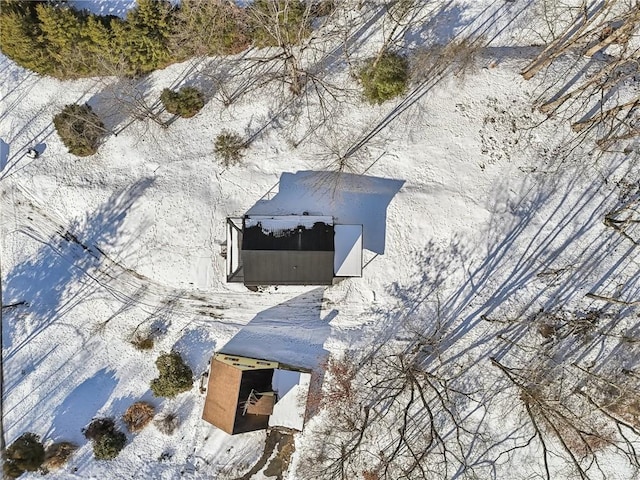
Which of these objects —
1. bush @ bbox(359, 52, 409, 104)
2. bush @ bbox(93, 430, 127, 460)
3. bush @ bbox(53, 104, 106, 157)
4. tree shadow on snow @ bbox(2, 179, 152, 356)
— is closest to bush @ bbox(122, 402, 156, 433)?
bush @ bbox(93, 430, 127, 460)

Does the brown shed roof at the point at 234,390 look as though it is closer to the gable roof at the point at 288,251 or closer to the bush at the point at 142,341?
the bush at the point at 142,341

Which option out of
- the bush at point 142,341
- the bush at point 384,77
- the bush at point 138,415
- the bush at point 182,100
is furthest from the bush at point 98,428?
the bush at point 384,77

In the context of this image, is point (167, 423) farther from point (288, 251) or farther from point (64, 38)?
point (64, 38)

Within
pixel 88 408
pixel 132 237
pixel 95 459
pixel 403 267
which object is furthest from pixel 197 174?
pixel 95 459

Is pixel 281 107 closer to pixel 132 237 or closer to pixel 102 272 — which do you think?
pixel 132 237

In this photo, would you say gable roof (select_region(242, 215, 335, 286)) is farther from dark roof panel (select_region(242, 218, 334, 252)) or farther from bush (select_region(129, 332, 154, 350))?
bush (select_region(129, 332, 154, 350))
